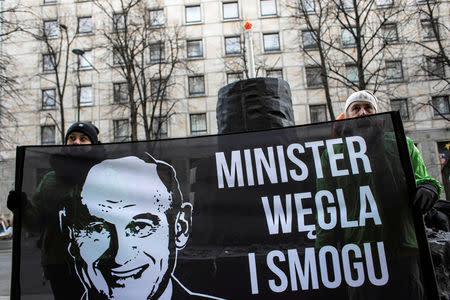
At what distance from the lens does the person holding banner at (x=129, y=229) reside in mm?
2553

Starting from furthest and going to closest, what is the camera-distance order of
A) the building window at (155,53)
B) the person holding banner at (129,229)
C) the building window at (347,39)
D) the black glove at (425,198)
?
the building window at (347,39), the building window at (155,53), the person holding banner at (129,229), the black glove at (425,198)

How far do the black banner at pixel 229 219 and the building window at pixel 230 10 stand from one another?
27419 mm

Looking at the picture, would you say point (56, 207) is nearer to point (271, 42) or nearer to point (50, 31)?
point (50, 31)

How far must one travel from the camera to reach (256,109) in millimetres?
4543

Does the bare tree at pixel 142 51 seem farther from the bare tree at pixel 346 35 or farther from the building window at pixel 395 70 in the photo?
the building window at pixel 395 70

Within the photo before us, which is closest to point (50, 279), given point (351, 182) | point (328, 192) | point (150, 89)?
point (328, 192)

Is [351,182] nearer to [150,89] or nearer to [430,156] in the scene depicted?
[150,89]

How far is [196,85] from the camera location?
91.5ft

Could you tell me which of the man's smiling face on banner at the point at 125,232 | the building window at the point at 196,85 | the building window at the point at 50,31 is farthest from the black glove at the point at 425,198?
the building window at the point at 196,85

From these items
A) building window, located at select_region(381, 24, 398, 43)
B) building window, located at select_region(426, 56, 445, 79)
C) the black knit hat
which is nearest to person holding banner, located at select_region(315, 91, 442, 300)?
the black knit hat

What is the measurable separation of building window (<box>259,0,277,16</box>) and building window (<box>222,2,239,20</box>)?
1850 millimetres

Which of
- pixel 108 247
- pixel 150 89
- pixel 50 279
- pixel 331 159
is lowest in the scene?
pixel 50 279

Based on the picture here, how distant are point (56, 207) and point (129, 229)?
1.93 ft

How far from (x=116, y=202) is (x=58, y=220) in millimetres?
435
